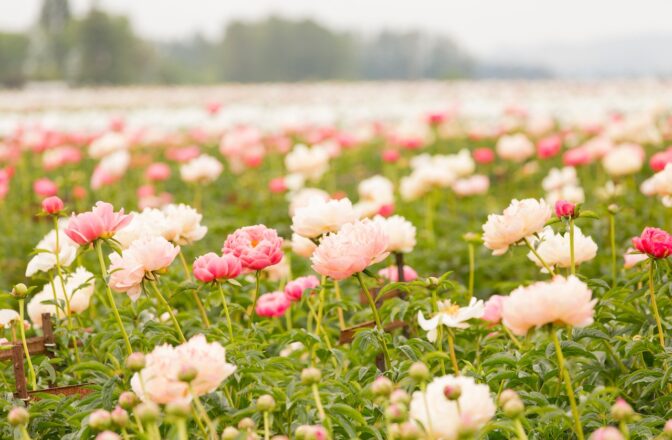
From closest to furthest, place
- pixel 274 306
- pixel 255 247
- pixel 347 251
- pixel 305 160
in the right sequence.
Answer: pixel 347 251 → pixel 255 247 → pixel 274 306 → pixel 305 160

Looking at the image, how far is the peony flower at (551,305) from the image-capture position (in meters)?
1.64

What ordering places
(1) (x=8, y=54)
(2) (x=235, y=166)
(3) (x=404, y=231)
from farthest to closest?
(1) (x=8, y=54)
(2) (x=235, y=166)
(3) (x=404, y=231)

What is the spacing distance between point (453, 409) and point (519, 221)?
2.49 feet

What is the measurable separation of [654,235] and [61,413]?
153cm

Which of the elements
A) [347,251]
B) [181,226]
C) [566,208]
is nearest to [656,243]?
[566,208]

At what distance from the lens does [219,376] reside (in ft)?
5.32

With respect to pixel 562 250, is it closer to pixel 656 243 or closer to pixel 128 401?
pixel 656 243

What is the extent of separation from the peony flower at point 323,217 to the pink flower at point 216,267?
25cm

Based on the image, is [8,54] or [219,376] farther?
[8,54]

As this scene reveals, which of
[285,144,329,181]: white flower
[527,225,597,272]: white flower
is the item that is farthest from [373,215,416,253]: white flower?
[285,144,329,181]: white flower

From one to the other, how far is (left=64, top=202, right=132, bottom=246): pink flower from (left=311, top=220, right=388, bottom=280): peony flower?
1.76 ft

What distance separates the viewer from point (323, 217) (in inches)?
91.7

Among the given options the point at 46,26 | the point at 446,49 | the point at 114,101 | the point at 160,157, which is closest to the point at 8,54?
the point at 46,26

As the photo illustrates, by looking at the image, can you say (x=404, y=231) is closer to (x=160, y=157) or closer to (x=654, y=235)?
(x=654, y=235)
